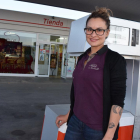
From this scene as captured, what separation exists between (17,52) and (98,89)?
36.4ft

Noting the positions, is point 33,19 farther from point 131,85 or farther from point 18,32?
point 131,85

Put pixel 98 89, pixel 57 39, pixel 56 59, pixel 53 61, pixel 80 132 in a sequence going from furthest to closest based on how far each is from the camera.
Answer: pixel 56 59, pixel 53 61, pixel 57 39, pixel 80 132, pixel 98 89

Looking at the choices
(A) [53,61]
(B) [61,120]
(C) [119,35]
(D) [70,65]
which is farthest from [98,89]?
(A) [53,61]

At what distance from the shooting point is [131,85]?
2551 millimetres

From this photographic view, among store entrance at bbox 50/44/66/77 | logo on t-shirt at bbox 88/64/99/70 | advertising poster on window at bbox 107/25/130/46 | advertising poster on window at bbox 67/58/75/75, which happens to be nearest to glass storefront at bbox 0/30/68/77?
store entrance at bbox 50/44/66/77

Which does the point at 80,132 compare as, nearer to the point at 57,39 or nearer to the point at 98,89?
the point at 98,89

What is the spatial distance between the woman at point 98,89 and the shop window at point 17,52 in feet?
35.2

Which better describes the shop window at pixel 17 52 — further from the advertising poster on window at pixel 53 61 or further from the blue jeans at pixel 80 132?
the blue jeans at pixel 80 132

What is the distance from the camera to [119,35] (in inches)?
86.0

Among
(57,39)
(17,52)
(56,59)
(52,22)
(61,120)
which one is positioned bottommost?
(61,120)

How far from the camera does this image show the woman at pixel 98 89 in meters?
1.49

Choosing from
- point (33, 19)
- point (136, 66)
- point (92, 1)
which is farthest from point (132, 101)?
point (33, 19)

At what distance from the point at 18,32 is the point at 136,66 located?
1030 centimetres

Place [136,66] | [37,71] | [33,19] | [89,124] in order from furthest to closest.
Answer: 1. [37,71]
2. [33,19]
3. [136,66]
4. [89,124]
